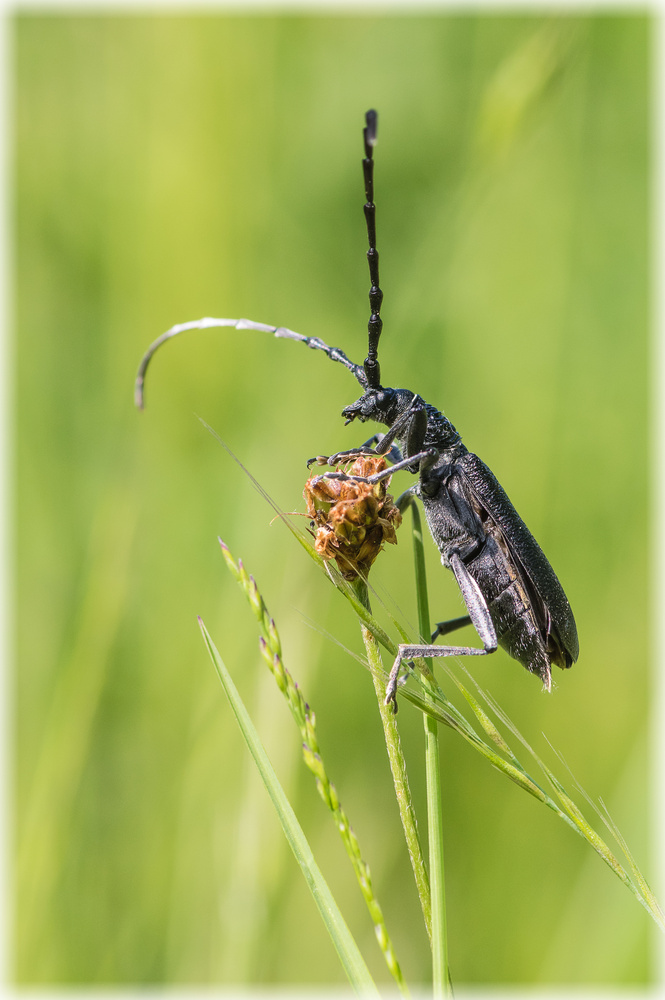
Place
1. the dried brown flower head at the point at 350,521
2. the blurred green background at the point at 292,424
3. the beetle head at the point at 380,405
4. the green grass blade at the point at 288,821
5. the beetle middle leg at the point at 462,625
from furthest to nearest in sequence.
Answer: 1. the blurred green background at the point at 292,424
2. the beetle head at the point at 380,405
3. the beetle middle leg at the point at 462,625
4. the dried brown flower head at the point at 350,521
5. the green grass blade at the point at 288,821

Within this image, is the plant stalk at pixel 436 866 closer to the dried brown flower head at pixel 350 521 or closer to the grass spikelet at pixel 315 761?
the grass spikelet at pixel 315 761

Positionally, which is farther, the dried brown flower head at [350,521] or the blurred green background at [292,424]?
the blurred green background at [292,424]

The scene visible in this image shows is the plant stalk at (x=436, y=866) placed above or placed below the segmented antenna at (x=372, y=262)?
below

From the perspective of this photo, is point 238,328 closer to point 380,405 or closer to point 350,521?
point 380,405

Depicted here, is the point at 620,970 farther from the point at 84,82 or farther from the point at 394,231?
the point at 84,82

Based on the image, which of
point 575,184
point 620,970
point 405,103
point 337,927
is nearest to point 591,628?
point 620,970

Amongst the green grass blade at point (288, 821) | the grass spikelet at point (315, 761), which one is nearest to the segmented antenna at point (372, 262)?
the grass spikelet at point (315, 761)

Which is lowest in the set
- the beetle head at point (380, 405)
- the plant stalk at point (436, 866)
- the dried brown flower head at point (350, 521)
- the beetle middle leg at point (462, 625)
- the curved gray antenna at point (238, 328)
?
the plant stalk at point (436, 866)

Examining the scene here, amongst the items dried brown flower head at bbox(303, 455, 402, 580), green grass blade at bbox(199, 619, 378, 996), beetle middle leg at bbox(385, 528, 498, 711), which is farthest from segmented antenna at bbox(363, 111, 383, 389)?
green grass blade at bbox(199, 619, 378, 996)

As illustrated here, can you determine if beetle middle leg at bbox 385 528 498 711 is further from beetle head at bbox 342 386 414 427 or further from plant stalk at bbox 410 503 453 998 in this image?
beetle head at bbox 342 386 414 427
